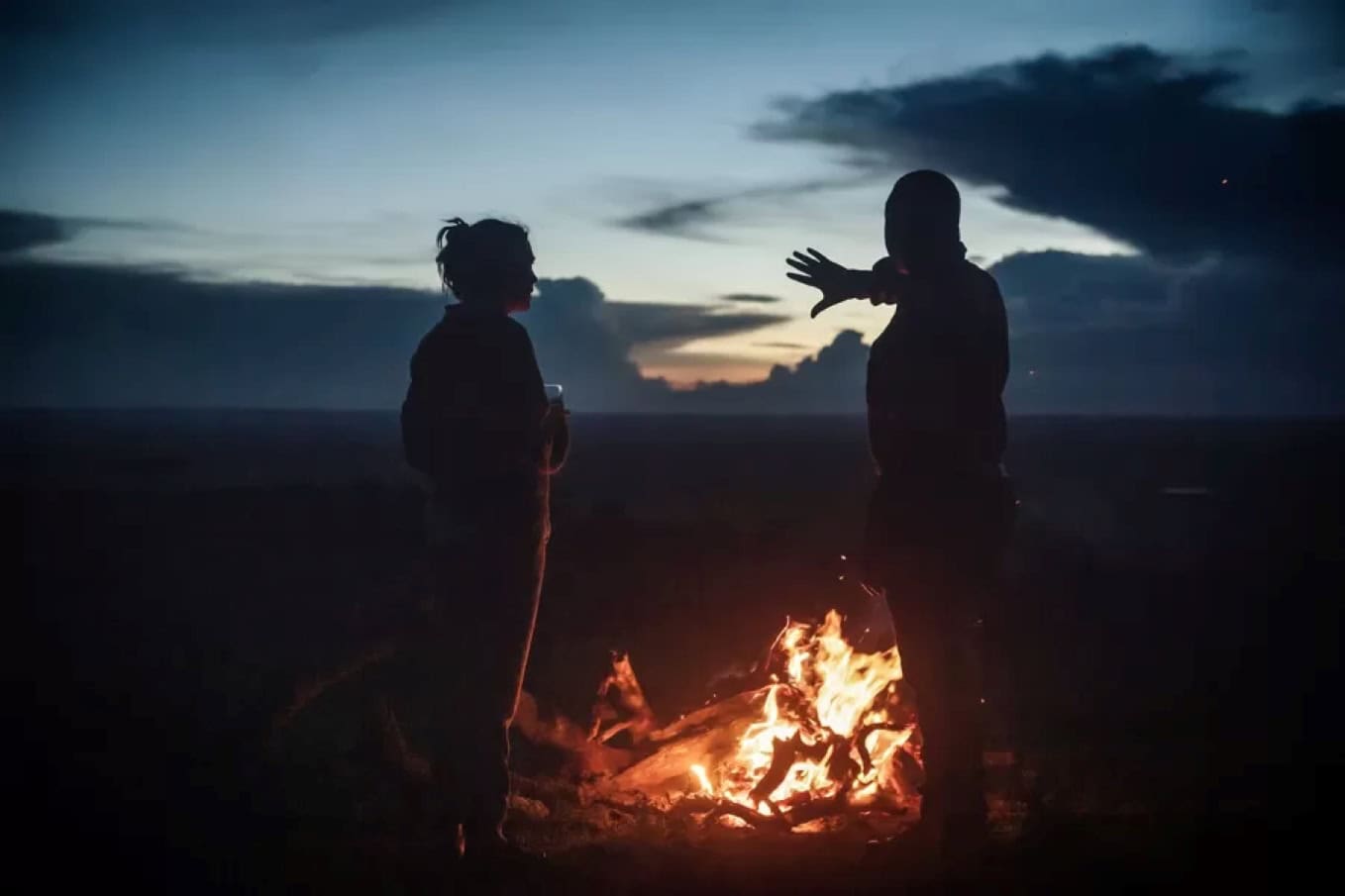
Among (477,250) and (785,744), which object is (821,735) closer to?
(785,744)

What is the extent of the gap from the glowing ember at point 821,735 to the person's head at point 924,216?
254 centimetres

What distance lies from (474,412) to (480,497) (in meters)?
0.40

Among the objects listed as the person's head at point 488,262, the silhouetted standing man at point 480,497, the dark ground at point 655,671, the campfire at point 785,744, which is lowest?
the dark ground at point 655,671

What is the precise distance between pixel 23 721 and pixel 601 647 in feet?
18.5

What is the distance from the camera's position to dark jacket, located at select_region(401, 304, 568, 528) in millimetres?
5516

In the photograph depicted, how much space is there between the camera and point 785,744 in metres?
7.14

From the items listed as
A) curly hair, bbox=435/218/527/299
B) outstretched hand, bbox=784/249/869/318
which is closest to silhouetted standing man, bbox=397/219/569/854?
curly hair, bbox=435/218/527/299

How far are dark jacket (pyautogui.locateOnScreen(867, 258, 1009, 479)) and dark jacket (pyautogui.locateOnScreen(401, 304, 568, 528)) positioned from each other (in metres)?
1.60

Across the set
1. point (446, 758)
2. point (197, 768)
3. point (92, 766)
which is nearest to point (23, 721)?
point (92, 766)

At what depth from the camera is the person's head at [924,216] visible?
5410mm

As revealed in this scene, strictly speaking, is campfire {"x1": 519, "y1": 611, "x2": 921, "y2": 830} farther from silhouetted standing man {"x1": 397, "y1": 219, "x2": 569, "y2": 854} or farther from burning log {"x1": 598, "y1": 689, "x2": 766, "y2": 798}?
silhouetted standing man {"x1": 397, "y1": 219, "x2": 569, "y2": 854}

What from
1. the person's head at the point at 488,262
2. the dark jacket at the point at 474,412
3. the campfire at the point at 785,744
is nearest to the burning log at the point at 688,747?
the campfire at the point at 785,744

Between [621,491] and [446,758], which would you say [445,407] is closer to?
[446,758]

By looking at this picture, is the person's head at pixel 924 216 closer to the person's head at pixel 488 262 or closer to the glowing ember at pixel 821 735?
the person's head at pixel 488 262
